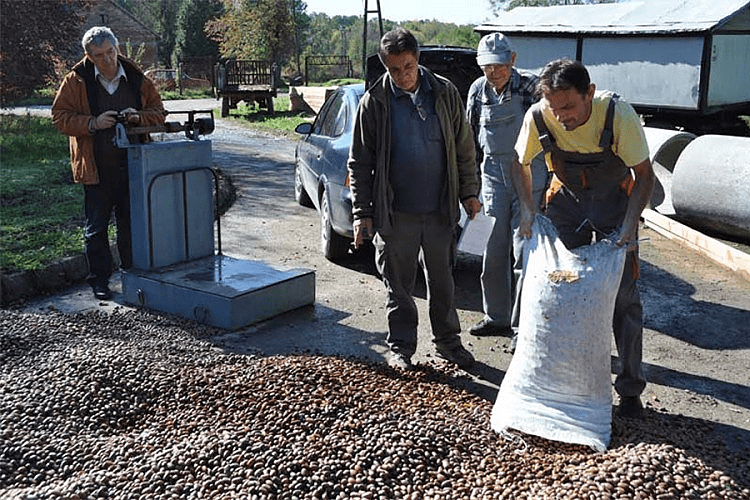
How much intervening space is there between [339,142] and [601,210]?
4.00 metres

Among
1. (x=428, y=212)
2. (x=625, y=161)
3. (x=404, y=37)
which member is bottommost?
(x=428, y=212)

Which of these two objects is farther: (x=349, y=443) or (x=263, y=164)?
(x=263, y=164)

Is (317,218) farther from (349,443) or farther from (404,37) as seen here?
(349,443)

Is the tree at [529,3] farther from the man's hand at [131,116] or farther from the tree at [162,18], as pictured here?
the man's hand at [131,116]

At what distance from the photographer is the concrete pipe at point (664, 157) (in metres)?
11.4

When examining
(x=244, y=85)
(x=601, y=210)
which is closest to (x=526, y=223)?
(x=601, y=210)

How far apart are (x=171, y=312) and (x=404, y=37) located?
3154 mm

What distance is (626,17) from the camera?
1842 centimetres

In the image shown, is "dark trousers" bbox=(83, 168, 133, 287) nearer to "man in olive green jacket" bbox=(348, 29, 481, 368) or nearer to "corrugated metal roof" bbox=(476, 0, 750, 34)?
"man in olive green jacket" bbox=(348, 29, 481, 368)

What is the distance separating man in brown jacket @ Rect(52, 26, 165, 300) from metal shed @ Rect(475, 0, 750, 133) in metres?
12.9

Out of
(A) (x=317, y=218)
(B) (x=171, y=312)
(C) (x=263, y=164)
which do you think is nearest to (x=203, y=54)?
(C) (x=263, y=164)

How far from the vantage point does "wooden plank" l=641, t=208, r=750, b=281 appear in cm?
826

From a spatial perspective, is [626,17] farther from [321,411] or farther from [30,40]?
[321,411]

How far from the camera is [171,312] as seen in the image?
6852 mm
